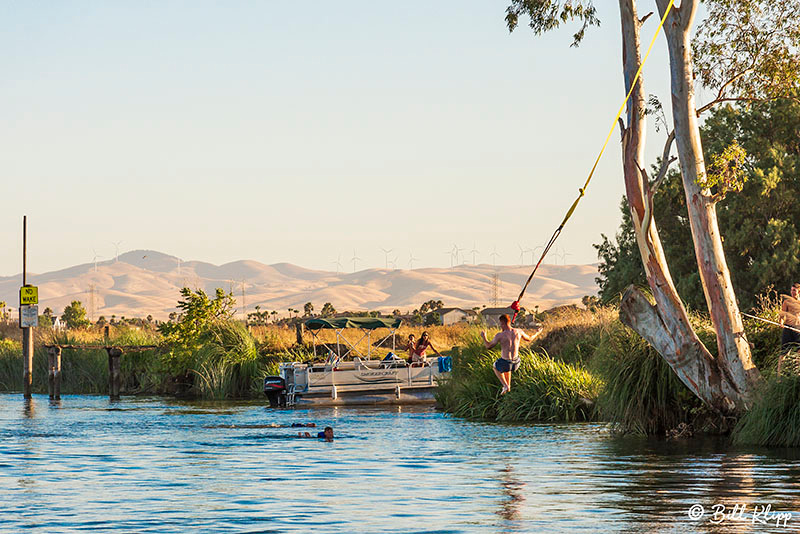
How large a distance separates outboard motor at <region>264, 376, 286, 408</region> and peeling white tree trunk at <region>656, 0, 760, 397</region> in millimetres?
17708

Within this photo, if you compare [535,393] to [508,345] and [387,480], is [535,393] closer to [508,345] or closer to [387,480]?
[508,345]

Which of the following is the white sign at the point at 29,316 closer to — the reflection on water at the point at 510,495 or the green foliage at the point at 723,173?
the reflection on water at the point at 510,495

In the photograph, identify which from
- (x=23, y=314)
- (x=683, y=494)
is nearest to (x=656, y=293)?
(x=683, y=494)

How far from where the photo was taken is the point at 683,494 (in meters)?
15.8

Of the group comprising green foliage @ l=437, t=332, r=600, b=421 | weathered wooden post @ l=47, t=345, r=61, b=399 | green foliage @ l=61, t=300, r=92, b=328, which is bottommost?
green foliage @ l=437, t=332, r=600, b=421

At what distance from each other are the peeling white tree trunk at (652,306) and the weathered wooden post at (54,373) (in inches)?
1027

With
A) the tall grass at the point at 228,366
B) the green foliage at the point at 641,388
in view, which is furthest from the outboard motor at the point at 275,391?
the green foliage at the point at 641,388

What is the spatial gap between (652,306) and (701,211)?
6.09 feet

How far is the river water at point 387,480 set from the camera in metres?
14.0

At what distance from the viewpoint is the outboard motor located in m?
36.7

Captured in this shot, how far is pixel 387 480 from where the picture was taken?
1812 cm

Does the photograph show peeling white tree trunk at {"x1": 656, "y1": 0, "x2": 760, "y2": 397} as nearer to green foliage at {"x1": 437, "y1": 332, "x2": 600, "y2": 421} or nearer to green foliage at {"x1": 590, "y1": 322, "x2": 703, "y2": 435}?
green foliage at {"x1": 590, "y1": 322, "x2": 703, "y2": 435}

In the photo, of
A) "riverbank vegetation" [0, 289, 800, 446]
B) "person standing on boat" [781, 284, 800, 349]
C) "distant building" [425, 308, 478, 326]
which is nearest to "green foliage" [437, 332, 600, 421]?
"riverbank vegetation" [0, 289, 800, 446]

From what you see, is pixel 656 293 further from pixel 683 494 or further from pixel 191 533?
pixel 191 533
